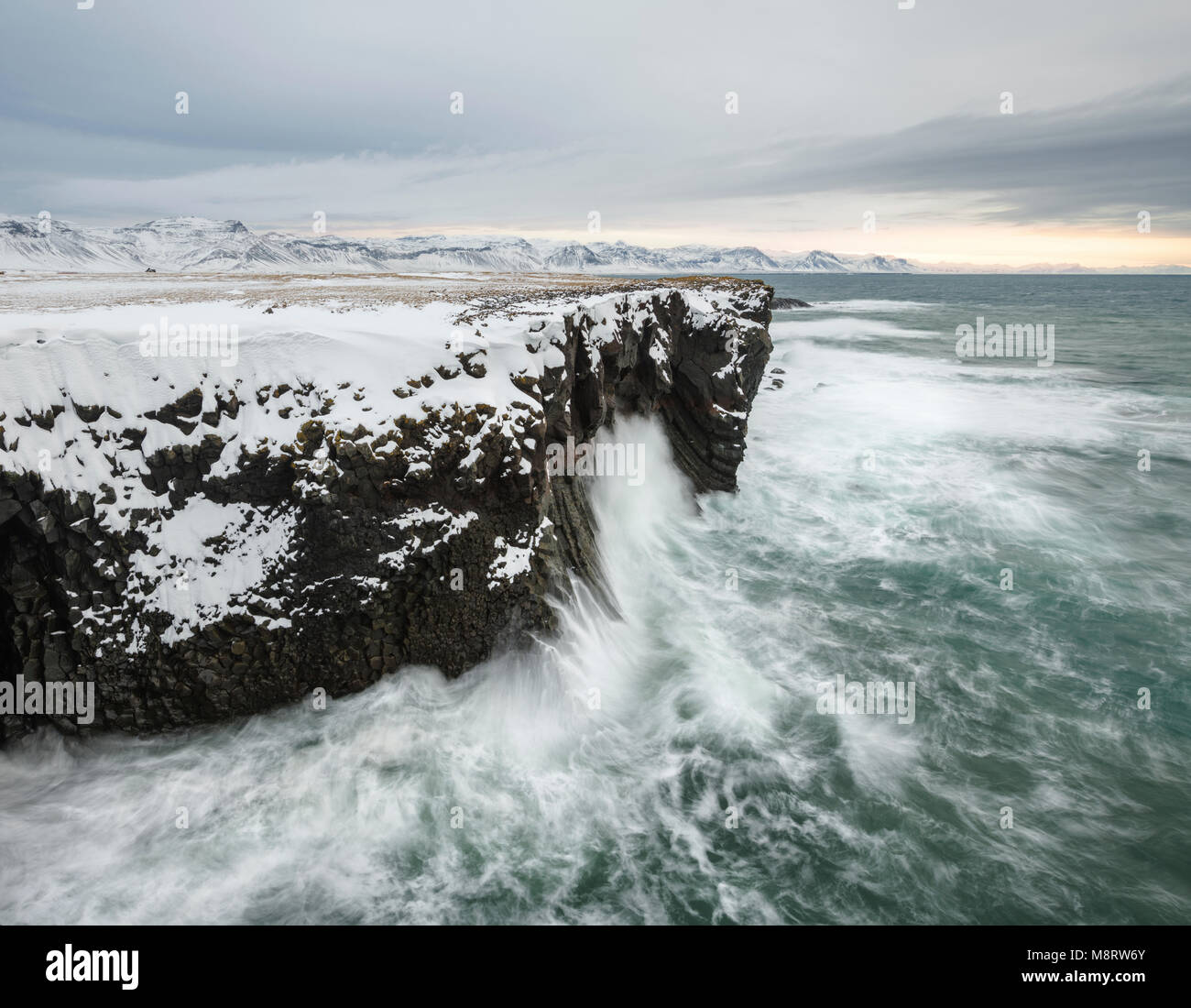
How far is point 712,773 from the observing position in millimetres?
11562

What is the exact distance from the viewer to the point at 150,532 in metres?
11.7

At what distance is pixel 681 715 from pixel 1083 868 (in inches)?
281

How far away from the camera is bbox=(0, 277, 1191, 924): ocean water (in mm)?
9414

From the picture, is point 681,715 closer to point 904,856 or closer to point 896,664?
point 904,856

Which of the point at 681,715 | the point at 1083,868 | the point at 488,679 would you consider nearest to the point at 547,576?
the point at 488,679

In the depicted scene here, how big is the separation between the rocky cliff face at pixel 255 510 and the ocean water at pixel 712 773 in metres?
1.16

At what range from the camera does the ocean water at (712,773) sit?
371 inches

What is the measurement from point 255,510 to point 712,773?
34.6 feet

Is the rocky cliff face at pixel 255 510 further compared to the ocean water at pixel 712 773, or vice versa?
the rocky cliff face at pixel 255 510

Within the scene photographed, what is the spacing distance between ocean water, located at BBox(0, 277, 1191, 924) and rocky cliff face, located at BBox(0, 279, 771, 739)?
116 centimetres

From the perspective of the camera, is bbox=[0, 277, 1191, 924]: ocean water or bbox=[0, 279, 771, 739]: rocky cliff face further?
bbox=[0, 279, 771, 739]: rocky cliff face

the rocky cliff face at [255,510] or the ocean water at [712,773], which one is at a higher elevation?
the rocky cliff face at [255,510]

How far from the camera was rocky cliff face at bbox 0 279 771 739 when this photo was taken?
448 inches

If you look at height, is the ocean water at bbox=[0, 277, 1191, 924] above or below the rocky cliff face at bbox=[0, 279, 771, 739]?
below
